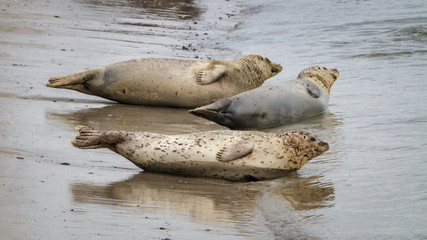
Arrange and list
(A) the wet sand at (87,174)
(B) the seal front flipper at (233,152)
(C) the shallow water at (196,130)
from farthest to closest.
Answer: (B) the seal front flipper at (233,152) < (C) the shallow water at (196,130) < (A) the wet sand at (87,174)

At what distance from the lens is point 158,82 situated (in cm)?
805

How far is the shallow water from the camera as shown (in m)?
4.19

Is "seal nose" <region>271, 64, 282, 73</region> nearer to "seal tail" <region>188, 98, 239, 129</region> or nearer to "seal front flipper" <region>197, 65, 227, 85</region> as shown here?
"seal front flipper" <region>197, 65, 227, 85</region>

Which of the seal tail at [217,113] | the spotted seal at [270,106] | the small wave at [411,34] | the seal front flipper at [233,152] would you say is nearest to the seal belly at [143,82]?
the spotted seal at [270,106]

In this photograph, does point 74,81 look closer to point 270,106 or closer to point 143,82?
point 143,82

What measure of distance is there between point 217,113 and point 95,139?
1770 mm

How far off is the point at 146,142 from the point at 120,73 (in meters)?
2.65

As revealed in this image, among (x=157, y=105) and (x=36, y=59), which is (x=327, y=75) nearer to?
(x=157, y=105)

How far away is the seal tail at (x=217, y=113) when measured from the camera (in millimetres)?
6801

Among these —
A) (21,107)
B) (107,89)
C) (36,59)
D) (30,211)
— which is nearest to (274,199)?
(30,211)

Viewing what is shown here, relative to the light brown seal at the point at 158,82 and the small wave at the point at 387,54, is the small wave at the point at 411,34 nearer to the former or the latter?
the small wave at the point at 387,54

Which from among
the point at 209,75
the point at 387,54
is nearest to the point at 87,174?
the point at 209,75

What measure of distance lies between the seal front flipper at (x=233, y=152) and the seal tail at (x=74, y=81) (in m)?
2.75

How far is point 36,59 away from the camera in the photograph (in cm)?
891
